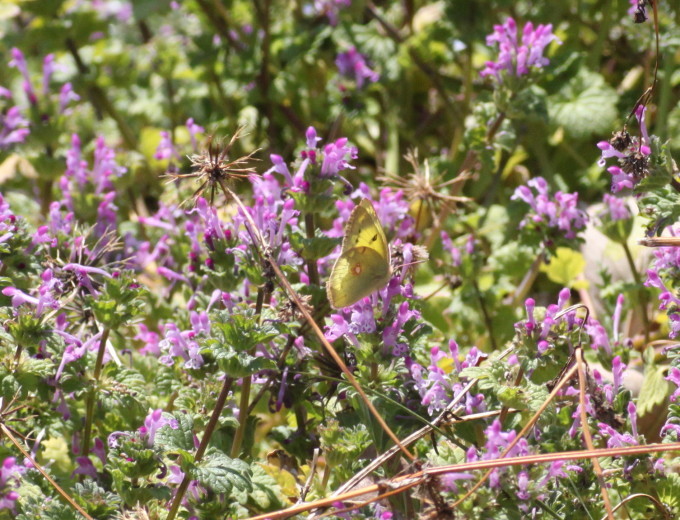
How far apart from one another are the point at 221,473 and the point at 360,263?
1.49ft

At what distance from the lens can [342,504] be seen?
1.57 meters

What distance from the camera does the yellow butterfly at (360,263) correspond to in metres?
1.64

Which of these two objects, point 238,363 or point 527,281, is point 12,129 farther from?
point 238,363

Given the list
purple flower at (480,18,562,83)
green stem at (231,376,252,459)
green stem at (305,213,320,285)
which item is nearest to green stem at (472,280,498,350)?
purple flower at (480,18,562,83)

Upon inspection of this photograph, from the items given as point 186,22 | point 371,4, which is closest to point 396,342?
point 371,4

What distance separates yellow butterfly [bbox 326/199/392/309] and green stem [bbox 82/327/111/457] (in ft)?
1.61

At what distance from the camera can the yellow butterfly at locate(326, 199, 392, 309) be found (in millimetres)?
1638

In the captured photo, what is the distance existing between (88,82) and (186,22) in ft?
2.71

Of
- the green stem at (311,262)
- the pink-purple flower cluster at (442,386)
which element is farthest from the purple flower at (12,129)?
the pink-purple flower cluster at (442,386)

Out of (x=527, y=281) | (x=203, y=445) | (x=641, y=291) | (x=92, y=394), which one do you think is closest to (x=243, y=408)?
(x=203, y=445)

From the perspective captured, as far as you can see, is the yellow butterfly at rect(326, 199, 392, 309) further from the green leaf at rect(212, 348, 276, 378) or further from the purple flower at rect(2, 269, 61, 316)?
the purple flower at rect(2, 269, 61, 316)

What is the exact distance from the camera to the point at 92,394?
1842 millimetres

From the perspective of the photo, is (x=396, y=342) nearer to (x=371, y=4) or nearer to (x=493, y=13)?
(x=493, y=13)

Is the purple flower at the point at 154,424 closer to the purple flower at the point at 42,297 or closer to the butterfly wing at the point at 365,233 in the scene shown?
the purple flower at the point at 42,297
